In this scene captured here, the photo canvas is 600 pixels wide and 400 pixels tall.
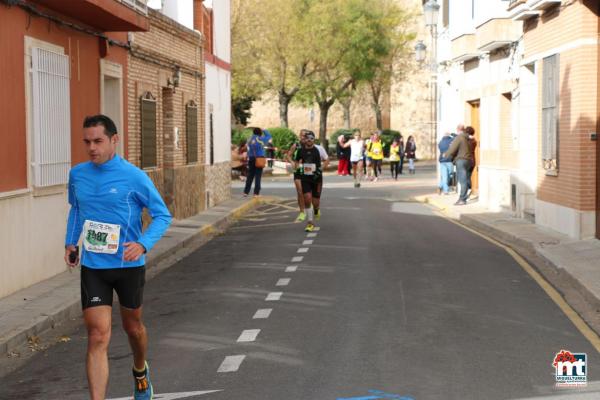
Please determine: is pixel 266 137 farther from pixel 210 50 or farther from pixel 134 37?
pixel 134 37

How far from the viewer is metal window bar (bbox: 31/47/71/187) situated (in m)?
13.5

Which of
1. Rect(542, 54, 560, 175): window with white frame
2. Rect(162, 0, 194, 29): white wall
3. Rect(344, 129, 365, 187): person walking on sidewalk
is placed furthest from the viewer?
Rect(344, 129, 365, 187): person walking on sidewalk

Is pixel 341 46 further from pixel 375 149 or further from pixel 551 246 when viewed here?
pixel 551 246

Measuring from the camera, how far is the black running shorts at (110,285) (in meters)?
6.80

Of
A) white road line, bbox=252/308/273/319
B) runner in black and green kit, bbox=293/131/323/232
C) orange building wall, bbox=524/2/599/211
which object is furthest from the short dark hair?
runner in black and green kit, bbox=293/131/323/232

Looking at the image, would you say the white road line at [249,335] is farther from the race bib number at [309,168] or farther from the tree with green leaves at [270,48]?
the tree with green leaves at [270,48]

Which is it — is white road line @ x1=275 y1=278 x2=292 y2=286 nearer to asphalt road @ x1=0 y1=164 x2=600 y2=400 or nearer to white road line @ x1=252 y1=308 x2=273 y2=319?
asphalt road @ x1=0 y1=164 x2=600 y2=400

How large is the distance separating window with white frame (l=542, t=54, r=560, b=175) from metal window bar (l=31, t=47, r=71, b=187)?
9.03 m

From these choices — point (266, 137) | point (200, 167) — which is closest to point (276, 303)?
point (200, 167)

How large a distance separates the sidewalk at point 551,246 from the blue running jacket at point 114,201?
18.7 ft

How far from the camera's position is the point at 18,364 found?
28.4ft

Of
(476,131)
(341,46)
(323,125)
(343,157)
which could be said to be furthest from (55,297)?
(341,46)

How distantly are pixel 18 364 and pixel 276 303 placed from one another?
10.9ft

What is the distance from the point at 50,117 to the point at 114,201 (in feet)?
25.0
